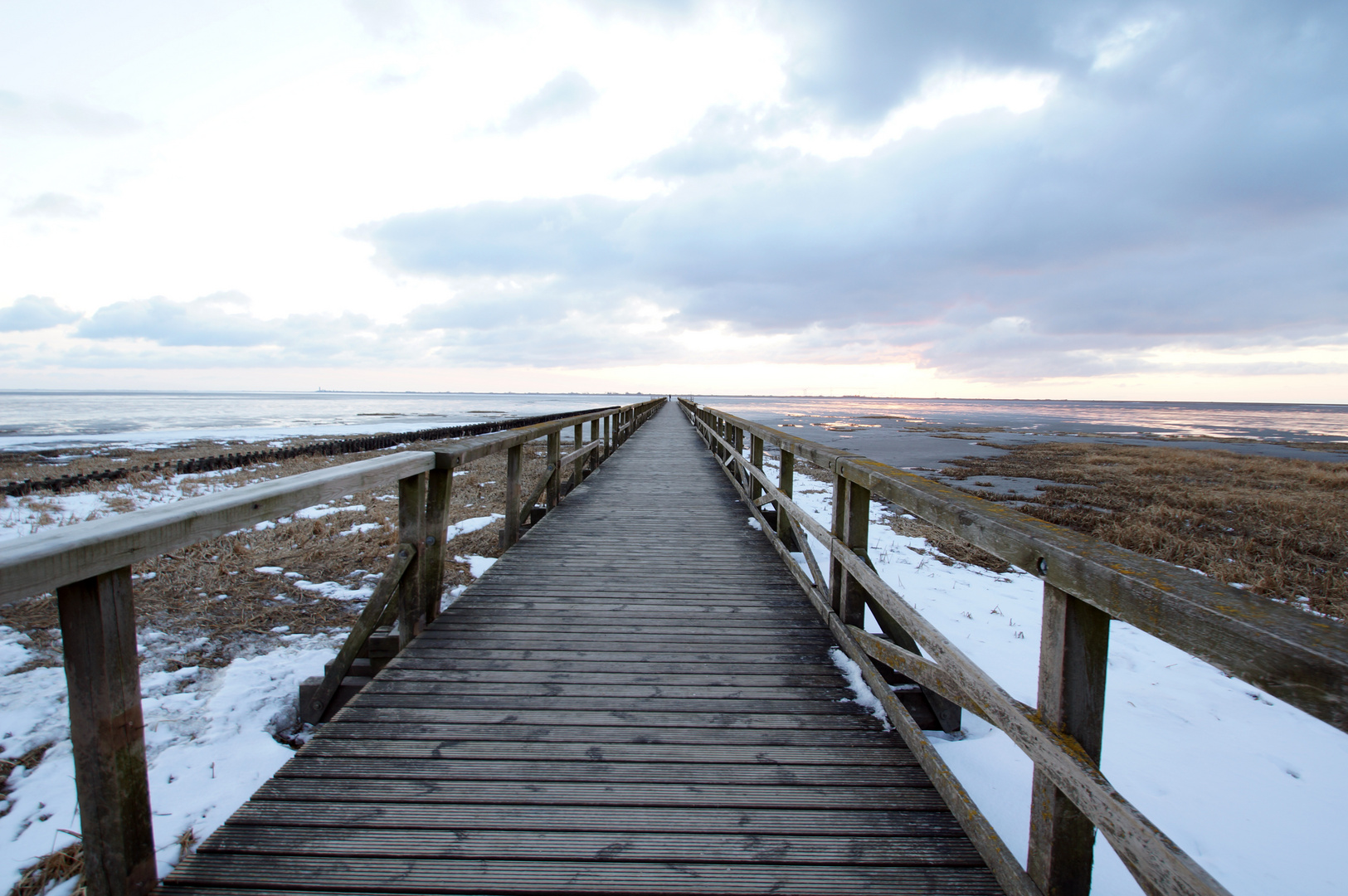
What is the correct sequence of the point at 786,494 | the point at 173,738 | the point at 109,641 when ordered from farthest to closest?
the point at 786,494 → the point at 173,738 → the point at 109,641

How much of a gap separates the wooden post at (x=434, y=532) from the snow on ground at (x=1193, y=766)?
7.57ft

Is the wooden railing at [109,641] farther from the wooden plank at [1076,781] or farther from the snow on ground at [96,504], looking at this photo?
the snow on ground at [96,504]

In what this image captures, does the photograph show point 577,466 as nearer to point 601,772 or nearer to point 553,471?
point 553,471

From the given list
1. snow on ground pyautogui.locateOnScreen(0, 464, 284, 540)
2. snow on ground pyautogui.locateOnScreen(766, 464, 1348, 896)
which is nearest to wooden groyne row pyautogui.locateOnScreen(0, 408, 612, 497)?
snow on ground pyautogui.locateOnScreen(0, 464, 284, 540)

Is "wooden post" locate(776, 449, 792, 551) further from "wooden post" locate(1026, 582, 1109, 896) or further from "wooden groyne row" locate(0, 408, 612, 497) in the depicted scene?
"wooden post" locate(1026, 582, 1109, 896)

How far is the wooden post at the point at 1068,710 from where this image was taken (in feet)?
4.51

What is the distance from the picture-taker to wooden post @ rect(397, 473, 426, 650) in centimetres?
296

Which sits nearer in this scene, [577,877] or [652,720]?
[577,877]

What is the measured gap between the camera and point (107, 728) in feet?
4.45

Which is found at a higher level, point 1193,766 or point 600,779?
point 600,779

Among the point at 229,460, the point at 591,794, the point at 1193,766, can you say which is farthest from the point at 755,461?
the point at 229,460

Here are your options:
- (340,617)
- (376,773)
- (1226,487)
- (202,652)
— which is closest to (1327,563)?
(1226,487)

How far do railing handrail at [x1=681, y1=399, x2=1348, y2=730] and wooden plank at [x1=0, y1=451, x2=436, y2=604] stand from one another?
2079mm

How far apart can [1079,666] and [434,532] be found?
2893 millimetres
